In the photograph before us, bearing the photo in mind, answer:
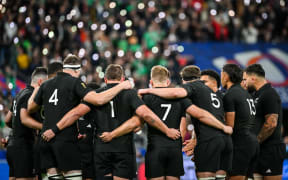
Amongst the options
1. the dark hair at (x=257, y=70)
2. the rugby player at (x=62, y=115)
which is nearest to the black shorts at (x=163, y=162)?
the rugby player at (x=62, y=115)

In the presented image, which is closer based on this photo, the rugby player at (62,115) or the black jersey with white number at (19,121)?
the rugby player at (62,115)

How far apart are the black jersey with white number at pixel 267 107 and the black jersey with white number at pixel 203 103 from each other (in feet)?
4.47

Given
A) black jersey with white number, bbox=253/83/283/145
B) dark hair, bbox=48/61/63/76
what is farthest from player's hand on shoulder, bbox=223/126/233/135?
dark hair, bbox=48/61/63/76

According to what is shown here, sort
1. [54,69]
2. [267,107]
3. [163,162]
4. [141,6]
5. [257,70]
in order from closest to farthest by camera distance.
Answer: [163,162] < [54,69] < [267,107] < [257,70] < [141,6]

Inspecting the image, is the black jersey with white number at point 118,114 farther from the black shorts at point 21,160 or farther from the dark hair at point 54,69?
the black shorts at point 21,160

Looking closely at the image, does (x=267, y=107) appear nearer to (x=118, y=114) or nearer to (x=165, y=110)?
(x=165, y=110)

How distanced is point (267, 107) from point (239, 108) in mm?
853

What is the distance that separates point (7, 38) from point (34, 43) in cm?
89

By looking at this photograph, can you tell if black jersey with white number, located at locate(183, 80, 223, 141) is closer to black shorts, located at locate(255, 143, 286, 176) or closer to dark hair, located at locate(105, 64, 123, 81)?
dark hair, located at locate(105, 64, 123, 81)

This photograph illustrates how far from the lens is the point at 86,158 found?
28.4 ft

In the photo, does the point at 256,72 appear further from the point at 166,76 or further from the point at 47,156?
the point at 47,156

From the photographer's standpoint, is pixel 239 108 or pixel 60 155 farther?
pixel 239 108

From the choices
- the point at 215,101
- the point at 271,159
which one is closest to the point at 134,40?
the point at 271,159

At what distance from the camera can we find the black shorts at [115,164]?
7371 mm
